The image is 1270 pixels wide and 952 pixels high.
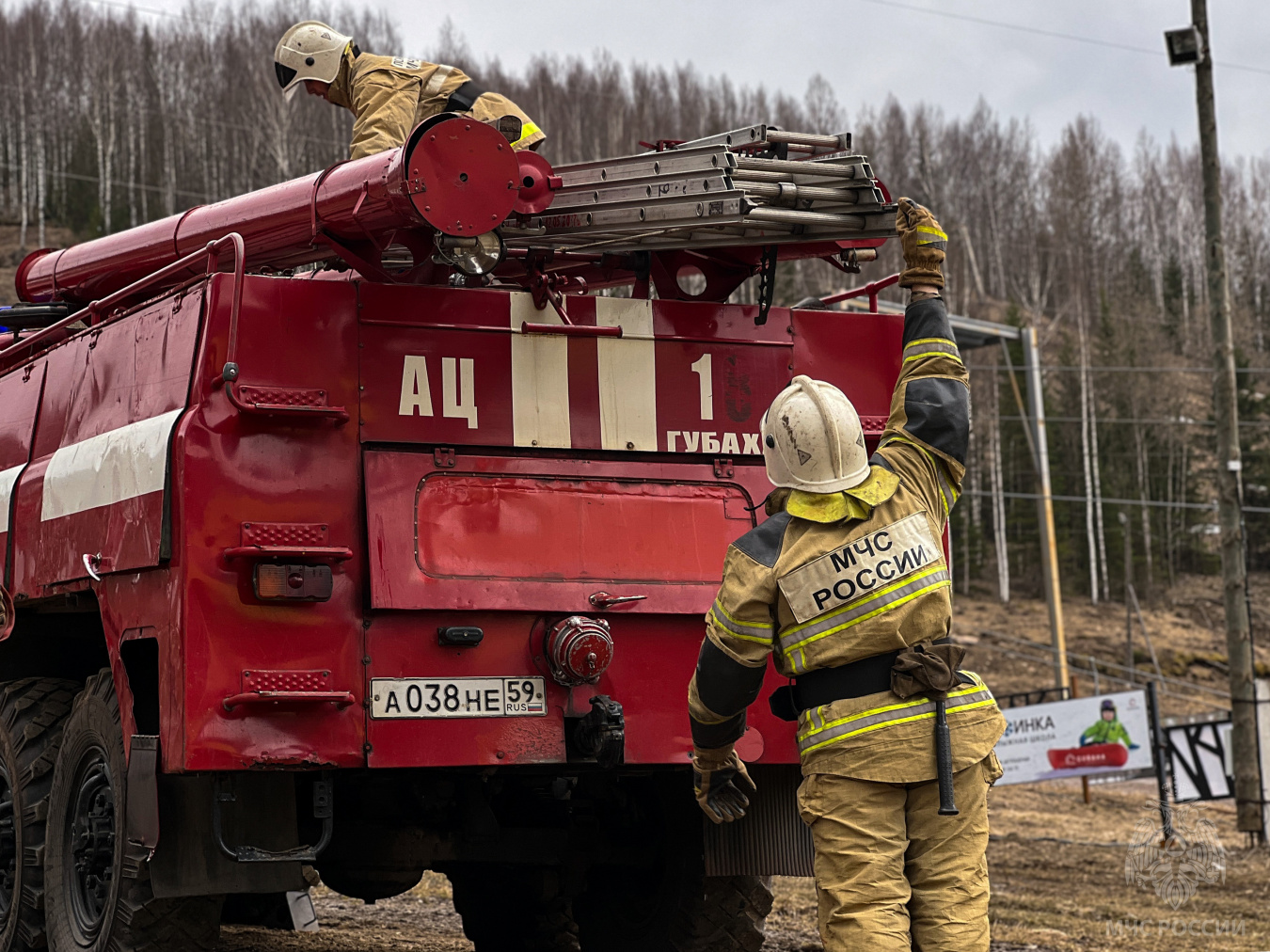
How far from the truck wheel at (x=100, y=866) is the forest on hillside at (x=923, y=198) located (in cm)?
3474

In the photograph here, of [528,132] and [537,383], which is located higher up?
[528,132]

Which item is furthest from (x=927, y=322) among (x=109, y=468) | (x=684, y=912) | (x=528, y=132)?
(x=109, y=468)

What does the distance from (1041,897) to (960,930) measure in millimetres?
5916

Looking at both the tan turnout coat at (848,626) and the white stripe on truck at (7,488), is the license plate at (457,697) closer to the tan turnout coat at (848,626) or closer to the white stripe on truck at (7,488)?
the tan turnout coat at (848,626)

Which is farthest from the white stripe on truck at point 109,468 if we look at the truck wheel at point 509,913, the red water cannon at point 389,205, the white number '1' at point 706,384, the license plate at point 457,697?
the truck wheel at point 509,913

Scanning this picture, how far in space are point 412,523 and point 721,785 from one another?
4.24 feet

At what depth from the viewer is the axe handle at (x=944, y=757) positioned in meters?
4.04

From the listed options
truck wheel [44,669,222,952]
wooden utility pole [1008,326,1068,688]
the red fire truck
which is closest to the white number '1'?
the red fire truck

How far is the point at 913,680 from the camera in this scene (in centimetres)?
411

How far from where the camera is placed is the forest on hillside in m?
46.6

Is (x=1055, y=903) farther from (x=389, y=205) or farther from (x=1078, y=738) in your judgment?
(x=1078, y=738)

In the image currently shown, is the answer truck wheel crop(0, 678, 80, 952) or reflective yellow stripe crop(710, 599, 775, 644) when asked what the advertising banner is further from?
reflective yellow stripe crop(710, 599, 775, 644)

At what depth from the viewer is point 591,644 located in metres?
5.06

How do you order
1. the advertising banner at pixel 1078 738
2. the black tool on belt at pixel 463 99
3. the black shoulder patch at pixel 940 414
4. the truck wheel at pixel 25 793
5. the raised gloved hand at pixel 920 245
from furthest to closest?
1. the advertising banner at pixel 1078 738
2. the black tool on belt at pixel 463 99
3. the truck wheel at pixel 25 793
4. the raised gloved hand at pixel 920 245
5. the black shoulder patch at pixel 940 414
